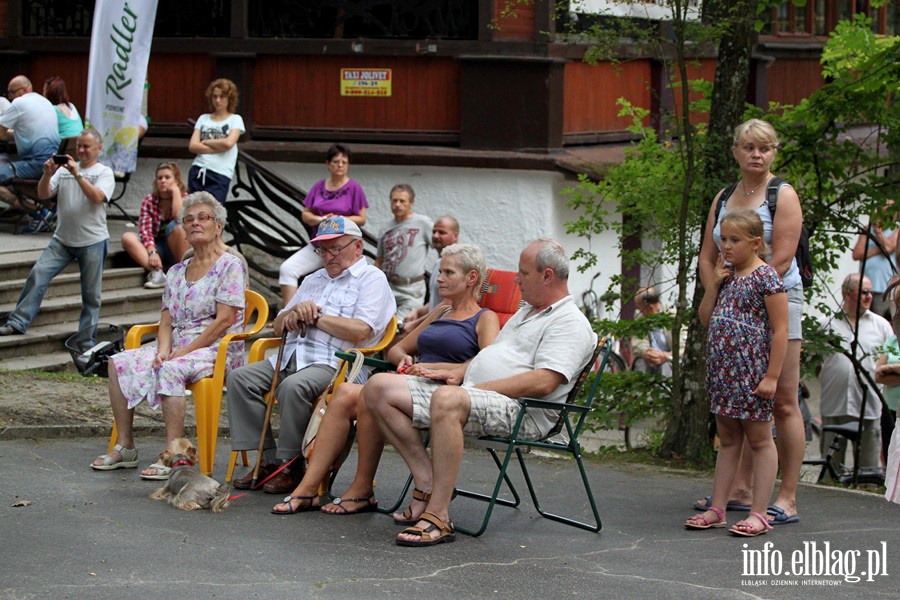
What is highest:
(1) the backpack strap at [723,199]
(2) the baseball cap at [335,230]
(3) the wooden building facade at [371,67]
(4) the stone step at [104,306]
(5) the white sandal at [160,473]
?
(3) the wooden building facade at [371,67]

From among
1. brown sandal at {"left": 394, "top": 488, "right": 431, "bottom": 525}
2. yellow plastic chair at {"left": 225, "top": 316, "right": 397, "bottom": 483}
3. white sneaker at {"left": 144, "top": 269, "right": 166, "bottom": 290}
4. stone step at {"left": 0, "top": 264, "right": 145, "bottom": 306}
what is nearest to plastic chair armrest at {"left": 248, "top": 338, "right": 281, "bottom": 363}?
yellow plastic chair at {"left": 225, "top": 316, "right": 397, "bottom": 483}

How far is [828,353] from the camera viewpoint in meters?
8.29

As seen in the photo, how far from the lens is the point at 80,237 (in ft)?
36.4

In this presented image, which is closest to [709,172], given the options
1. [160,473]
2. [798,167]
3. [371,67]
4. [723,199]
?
[798,167]

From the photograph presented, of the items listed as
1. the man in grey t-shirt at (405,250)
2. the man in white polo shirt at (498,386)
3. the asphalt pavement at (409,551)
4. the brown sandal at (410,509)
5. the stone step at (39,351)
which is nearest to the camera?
the asphalt pavement at (409,551)

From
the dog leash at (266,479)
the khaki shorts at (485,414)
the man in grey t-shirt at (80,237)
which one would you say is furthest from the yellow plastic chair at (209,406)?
the man in grey t-shirt at (80,237)

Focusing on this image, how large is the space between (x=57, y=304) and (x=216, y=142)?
7.61ft

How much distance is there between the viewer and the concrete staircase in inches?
427

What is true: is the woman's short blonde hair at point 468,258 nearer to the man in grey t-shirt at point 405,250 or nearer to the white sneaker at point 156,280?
the man in grey t-shirt at point 405,250

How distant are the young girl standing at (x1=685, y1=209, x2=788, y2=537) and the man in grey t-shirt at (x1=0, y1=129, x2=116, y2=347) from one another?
6.14 meters

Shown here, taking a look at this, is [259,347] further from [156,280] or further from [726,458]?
[156,280]

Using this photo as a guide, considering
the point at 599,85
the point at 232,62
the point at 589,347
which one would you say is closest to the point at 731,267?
the point at 589,347

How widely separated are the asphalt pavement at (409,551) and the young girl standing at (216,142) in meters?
5.89

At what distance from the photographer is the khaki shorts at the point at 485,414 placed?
20.5 feet
